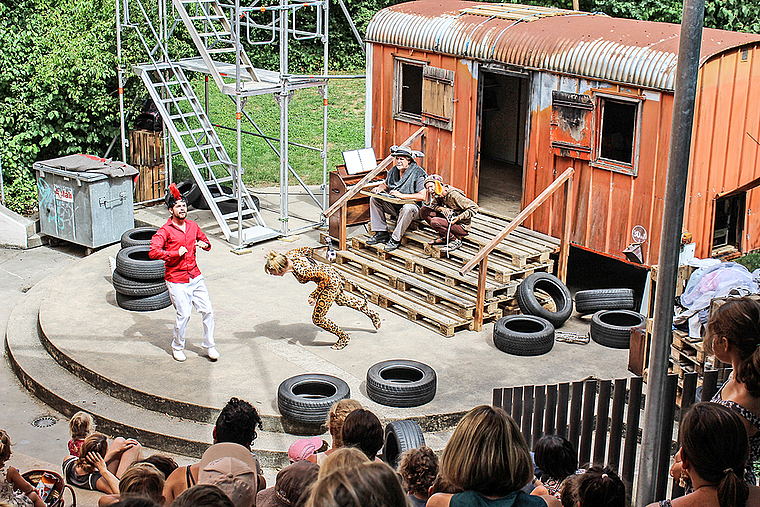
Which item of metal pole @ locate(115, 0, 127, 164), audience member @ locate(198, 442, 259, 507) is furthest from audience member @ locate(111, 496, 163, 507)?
metal pole @ locate(115, 0, 127, 164)

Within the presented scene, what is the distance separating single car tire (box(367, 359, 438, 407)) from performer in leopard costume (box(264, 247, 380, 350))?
1.15m

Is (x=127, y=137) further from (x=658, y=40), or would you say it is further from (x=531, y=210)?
(x=658, y=40)

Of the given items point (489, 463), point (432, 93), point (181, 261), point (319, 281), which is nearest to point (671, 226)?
point (489, 463)

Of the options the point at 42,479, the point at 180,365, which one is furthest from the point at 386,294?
the point at 42,479

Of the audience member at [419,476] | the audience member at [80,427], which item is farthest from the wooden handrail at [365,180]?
the audience member at [419,476]

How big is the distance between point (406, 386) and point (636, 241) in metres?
4.11

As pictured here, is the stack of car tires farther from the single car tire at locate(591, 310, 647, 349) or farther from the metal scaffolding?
the single car tire at locate(591, 310, 647, 349)

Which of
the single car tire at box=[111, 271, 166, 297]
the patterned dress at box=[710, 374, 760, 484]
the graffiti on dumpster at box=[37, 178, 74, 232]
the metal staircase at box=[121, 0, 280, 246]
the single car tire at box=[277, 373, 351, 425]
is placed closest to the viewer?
the patterned dress at box=[710, 374, 760, 484]

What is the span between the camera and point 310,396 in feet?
30.7

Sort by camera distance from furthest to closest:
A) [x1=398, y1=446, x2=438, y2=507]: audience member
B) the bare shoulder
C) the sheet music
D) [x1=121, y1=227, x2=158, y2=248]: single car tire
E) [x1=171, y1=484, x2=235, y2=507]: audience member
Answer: the sheet music → [x1=121, y1=227, x2=158, y2=248]: single car tire → [x1=398, y1=446, x2=438, y2=507]: audience member → the bare shoulder → [x1=171, y1=484, x2=235, y2=507]: audience member

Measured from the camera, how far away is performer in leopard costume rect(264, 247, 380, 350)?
1014 cm

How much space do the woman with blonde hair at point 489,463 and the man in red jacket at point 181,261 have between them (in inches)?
250

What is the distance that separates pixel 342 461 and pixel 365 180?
10317mm

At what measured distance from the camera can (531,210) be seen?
11.8m
